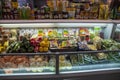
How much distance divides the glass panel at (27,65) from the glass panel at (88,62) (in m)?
0.16

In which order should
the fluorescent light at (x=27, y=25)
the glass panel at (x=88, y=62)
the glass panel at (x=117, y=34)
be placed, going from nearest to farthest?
the glass panel at (x=88, y=62) → the fluorescent light at (x=27, y=25) → the glass panel at (x=117, y=34)

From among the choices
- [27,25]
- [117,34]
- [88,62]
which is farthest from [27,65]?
[117,34]

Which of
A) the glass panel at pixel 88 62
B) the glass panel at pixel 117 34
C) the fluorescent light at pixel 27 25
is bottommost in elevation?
the glass panel at pixel 88 62

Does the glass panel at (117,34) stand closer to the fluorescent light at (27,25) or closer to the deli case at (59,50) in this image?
the deli case at (59,50)

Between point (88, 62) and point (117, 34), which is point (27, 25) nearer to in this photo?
point (88, 62)

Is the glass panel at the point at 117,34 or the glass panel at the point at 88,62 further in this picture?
the glass panel at the point at 117,34

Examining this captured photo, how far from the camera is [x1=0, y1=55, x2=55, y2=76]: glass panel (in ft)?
8.09

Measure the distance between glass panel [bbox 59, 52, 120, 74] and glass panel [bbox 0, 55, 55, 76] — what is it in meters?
0.16

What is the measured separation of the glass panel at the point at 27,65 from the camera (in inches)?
97.0

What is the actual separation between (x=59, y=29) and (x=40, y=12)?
1.42 feet

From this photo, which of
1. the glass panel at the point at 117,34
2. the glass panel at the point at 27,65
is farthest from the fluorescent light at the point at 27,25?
the glass panel at the point at 117,34

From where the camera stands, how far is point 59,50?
282 centimetres

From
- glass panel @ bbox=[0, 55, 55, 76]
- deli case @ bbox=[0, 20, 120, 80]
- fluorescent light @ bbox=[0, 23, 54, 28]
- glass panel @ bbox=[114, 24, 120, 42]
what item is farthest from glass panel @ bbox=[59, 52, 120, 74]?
fluorescent light @ bbox=[0, 23, 54, 28]

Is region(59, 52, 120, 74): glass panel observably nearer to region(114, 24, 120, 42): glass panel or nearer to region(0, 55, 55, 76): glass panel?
region(0, 55, 55, 76): glass panel
